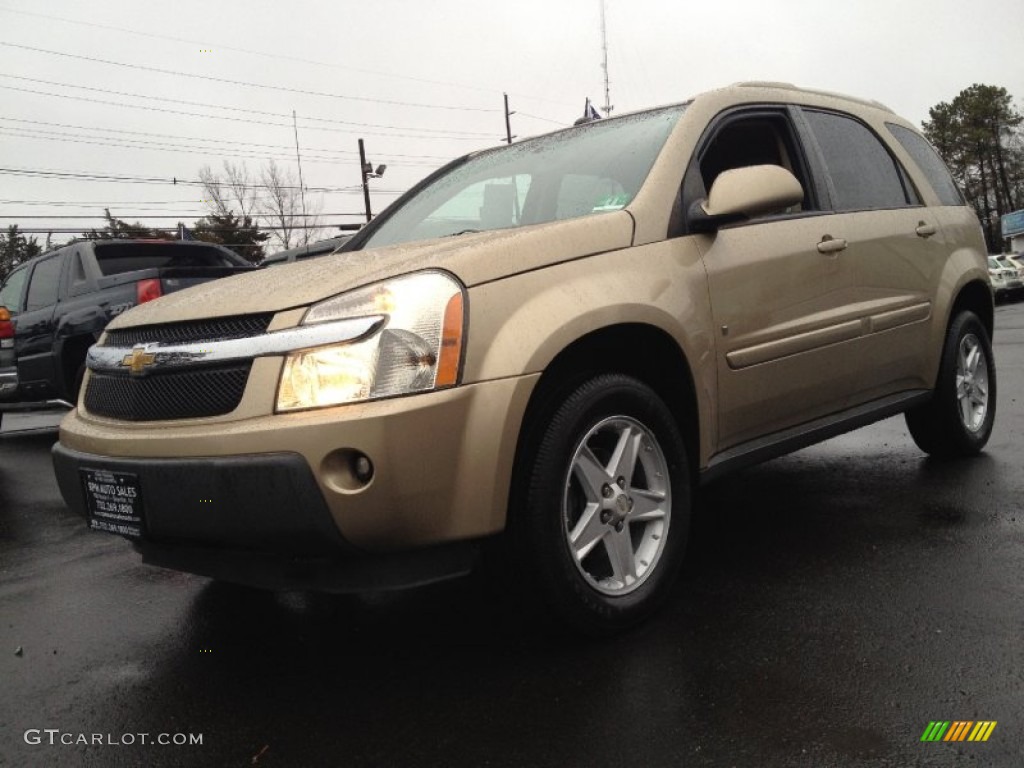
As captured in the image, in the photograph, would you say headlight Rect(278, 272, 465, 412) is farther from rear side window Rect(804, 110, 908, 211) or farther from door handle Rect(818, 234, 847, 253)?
rear side window Rect(804, 110, 908, 211)

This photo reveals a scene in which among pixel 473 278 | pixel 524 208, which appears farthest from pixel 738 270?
pixel 473 278

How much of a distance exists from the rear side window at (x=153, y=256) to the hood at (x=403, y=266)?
17.8 ft

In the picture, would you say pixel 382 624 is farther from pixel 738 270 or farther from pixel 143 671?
pixel 738 270

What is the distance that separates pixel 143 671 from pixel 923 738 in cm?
221

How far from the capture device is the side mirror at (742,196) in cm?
308

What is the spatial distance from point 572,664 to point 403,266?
4.12ft

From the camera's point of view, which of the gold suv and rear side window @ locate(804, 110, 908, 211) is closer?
the gold suv

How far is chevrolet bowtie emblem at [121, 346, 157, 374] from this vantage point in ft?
8.71

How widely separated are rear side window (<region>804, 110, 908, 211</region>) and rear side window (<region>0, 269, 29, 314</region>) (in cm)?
761

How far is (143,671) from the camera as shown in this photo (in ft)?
8.98

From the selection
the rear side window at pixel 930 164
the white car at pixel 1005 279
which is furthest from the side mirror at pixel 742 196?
the white car at pixel 1005 279

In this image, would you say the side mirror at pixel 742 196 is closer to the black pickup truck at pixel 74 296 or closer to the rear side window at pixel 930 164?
the rear side window at pixel 930 164

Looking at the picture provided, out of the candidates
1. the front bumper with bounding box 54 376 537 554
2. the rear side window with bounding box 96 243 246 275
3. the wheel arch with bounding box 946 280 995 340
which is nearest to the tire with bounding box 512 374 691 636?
the front bumper with bounding box 54 376 537 554

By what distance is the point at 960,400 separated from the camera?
4.74 m
